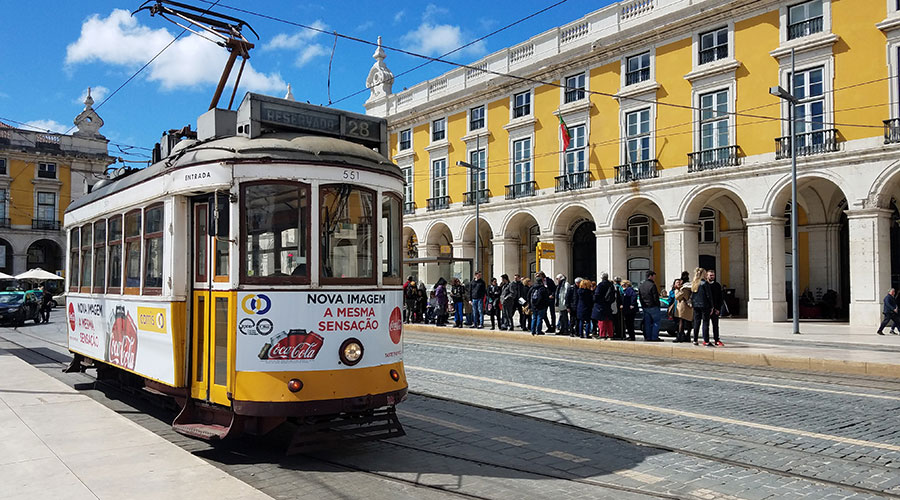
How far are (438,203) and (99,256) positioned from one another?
31550 millimetres

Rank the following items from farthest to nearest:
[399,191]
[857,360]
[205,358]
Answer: [857,360] < [399,191] < [205,358]

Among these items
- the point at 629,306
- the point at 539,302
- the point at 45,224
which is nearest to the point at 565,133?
the point at 539,302

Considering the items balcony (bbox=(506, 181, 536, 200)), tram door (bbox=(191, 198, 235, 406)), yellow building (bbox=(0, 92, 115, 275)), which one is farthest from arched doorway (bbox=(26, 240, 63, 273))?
tram door (bbox=(191, 198, 235, 406))

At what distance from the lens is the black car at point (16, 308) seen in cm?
2900

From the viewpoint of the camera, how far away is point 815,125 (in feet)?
78.8

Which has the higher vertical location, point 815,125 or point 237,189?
point 815,125

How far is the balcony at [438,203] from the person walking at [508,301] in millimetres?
17915

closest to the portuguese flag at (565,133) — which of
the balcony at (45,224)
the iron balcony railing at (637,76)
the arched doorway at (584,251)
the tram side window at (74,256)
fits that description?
the iron balcony railing at (637,76)

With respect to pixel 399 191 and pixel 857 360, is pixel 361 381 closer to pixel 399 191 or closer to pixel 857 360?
pixel 399 191

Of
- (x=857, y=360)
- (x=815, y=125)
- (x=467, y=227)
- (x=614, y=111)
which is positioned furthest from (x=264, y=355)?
(x=467, y=227)

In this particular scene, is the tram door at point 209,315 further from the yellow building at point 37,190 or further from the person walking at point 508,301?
the yellow building at point 37,190

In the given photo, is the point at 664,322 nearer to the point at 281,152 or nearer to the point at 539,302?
the point at 539,302

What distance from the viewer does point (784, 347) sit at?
15953 millimetres

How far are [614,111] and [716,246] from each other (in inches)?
300
